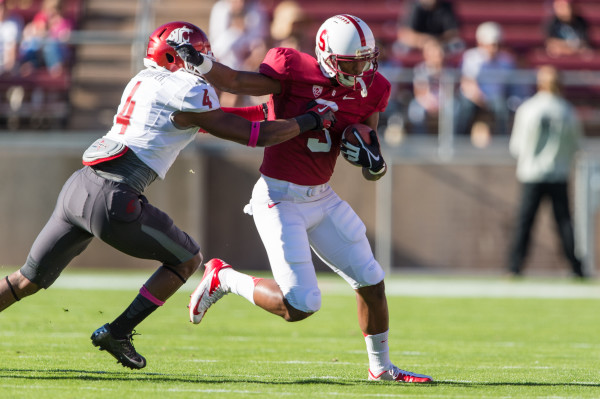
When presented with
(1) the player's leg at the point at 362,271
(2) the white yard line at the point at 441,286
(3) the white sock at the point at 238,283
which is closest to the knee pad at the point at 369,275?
(1) the player's leg at the point at 362,271

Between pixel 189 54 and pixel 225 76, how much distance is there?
0.22m

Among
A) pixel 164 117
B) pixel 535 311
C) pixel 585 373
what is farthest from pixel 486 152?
pixel 164 117

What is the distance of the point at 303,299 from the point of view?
493cm

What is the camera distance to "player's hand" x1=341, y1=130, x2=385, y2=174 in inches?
197

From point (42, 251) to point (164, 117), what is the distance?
0.82m

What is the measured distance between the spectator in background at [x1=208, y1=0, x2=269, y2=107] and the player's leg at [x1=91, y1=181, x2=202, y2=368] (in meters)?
6.60

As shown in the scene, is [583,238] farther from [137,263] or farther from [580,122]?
[137,263]

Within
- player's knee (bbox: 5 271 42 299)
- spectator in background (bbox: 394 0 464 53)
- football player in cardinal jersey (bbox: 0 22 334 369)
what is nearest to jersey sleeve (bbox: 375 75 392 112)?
football player in cardinal jersey (bbox: 0 22 334 369)

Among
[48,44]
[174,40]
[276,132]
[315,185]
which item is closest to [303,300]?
[315,185]

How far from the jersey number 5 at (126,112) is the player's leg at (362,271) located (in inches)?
40.2

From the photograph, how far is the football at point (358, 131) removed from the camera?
16.6 feet

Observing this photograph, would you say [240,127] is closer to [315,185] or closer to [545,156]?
[315,185]

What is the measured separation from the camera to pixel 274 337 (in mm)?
6980

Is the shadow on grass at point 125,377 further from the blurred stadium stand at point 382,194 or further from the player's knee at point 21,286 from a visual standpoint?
the blurred stadium stand at point 382,194
